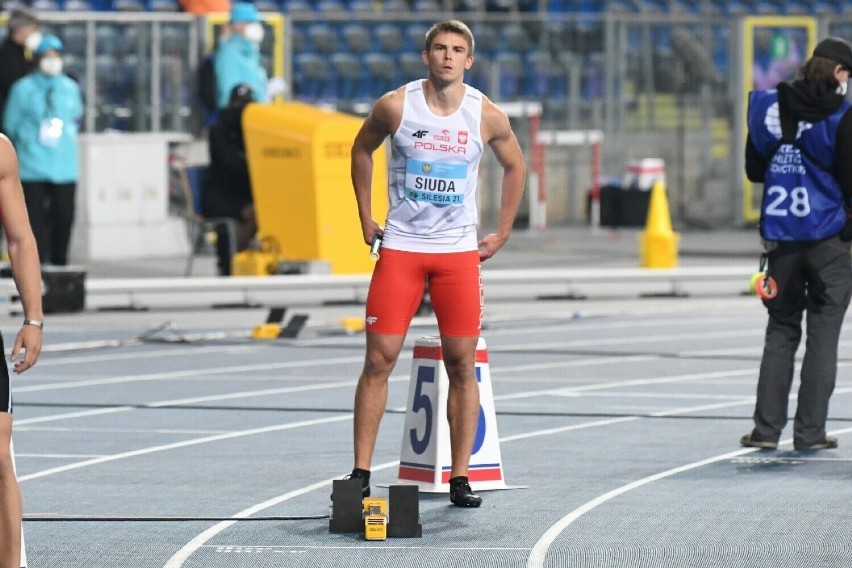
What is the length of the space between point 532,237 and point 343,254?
22.9ft

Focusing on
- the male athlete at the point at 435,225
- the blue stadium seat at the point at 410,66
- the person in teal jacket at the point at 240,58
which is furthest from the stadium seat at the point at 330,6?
the male athlete at the point at 435,225

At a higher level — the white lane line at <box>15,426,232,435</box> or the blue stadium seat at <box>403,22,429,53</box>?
the blue stadium seat at <box>403,22,429,53</box>

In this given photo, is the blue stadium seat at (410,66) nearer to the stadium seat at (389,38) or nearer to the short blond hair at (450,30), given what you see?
the stadium seat at (389,38)

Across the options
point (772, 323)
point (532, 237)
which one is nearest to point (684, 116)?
point (532, 237)

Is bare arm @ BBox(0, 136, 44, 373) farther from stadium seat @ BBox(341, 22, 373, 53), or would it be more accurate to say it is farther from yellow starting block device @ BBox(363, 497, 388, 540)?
stadium seat @ BBox(341, 22, 373, 53)

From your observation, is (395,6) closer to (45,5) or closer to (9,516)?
(45,5)

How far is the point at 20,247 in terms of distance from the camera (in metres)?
5.88

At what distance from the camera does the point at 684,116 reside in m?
25.6

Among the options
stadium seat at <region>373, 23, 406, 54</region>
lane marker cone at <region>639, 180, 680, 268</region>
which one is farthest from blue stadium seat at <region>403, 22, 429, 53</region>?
lane marker cone at <region>639, 180, 680, 268</region>

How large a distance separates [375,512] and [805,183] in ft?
10.1

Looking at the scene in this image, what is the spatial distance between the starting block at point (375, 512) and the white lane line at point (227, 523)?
1.46 feet

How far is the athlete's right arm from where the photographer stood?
7918 mm

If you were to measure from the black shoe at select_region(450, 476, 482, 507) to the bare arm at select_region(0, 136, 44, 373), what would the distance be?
2.56 meters

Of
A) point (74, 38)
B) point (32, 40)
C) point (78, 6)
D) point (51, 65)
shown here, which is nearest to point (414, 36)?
point (78, 6)
